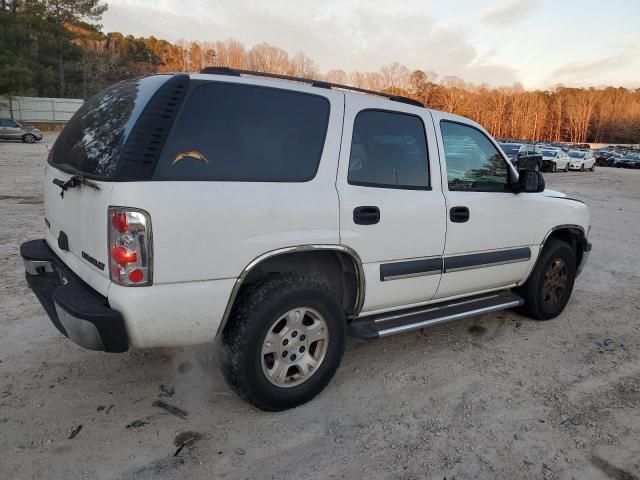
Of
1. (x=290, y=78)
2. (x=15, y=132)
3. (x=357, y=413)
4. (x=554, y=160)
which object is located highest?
(x=15, y=132)

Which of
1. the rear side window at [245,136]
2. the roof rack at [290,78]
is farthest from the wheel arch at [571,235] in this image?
the rear side window at [245,136]

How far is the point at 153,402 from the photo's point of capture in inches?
122

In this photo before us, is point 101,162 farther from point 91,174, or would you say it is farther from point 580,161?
point 580,161

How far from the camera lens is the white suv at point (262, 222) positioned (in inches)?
97.4

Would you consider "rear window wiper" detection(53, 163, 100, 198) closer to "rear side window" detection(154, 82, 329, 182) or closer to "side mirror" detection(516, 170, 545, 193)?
"rear side window" detection(154, 82, 329, 182)

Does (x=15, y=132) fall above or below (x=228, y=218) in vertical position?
above

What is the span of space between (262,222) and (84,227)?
39.0 inches

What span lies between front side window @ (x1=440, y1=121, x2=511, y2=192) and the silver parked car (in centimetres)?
3139

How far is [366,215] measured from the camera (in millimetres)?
3139

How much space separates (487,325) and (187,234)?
10.7 feet

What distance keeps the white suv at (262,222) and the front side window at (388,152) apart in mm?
11

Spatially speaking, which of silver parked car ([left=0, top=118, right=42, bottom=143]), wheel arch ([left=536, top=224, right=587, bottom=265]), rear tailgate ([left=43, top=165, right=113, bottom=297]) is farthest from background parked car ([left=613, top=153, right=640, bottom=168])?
rear tailgate ([left=43, top=165, right=113, bottom=297])

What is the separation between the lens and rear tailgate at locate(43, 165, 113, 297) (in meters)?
2.51

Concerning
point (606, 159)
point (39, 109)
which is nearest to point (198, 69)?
point (39, 109)
